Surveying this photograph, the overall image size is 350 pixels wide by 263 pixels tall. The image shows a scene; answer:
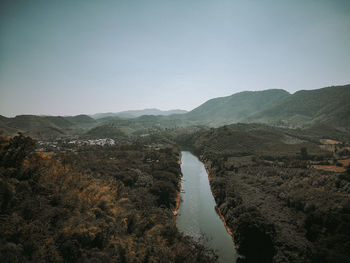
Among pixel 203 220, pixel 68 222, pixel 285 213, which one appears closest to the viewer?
pixel 68 222

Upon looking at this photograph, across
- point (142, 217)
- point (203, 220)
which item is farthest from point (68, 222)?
point (203, 220)

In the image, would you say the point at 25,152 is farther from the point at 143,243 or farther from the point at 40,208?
the point at 143,243

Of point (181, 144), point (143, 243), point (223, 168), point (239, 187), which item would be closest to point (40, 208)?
point (143, 243)

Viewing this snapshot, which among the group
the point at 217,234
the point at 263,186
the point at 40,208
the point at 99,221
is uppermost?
the point at 40,208

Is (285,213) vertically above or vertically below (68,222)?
below

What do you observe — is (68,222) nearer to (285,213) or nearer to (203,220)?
(203,220)

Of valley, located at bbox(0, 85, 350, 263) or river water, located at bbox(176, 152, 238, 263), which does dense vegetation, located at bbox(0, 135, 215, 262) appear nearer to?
valley, located at bbox(0, 85, 350, 263)

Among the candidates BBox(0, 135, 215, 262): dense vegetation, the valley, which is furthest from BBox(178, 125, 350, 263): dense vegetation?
BBox(0, 135, 215, 262): dense vegetation

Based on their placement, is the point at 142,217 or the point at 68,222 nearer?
the point at 68,222
